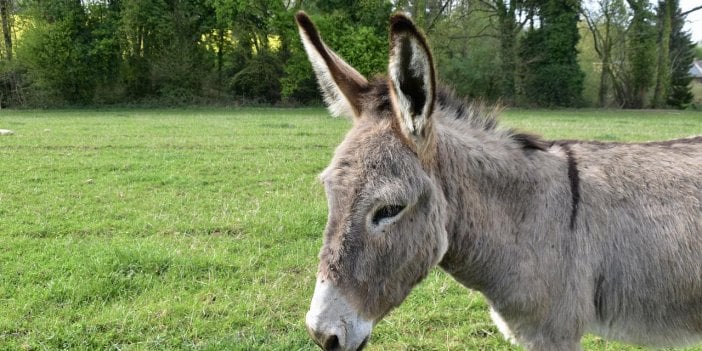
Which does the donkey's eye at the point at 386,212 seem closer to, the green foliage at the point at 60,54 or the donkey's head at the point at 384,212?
the donkey's head at the point at 384,212

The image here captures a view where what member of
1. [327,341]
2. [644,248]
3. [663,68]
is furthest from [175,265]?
[663,68]

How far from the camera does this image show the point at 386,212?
210 cm

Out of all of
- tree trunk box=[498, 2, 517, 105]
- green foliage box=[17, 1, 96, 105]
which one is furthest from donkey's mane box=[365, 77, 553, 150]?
tree trunk box=[498, 2, 517, 105]

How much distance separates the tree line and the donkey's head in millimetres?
31916

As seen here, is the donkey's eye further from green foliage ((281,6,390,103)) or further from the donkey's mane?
green foliage ((281,6,390,103))

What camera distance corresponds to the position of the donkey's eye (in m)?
2.08

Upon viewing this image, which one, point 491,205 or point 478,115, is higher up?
point 478,115

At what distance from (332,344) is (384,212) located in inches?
22.1

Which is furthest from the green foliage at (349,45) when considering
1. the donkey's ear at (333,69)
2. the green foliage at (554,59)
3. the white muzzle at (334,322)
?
the white muzzle at (334,322)

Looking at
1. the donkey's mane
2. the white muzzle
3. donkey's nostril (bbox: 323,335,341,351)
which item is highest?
the donkey's mane

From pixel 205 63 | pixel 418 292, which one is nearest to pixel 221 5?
pixel 205 63

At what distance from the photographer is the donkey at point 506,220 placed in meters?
2.08

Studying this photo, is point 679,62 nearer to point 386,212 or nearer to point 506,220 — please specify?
point 506,220

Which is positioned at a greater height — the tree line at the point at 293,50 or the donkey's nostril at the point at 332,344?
the tree line at the point at 293,50
